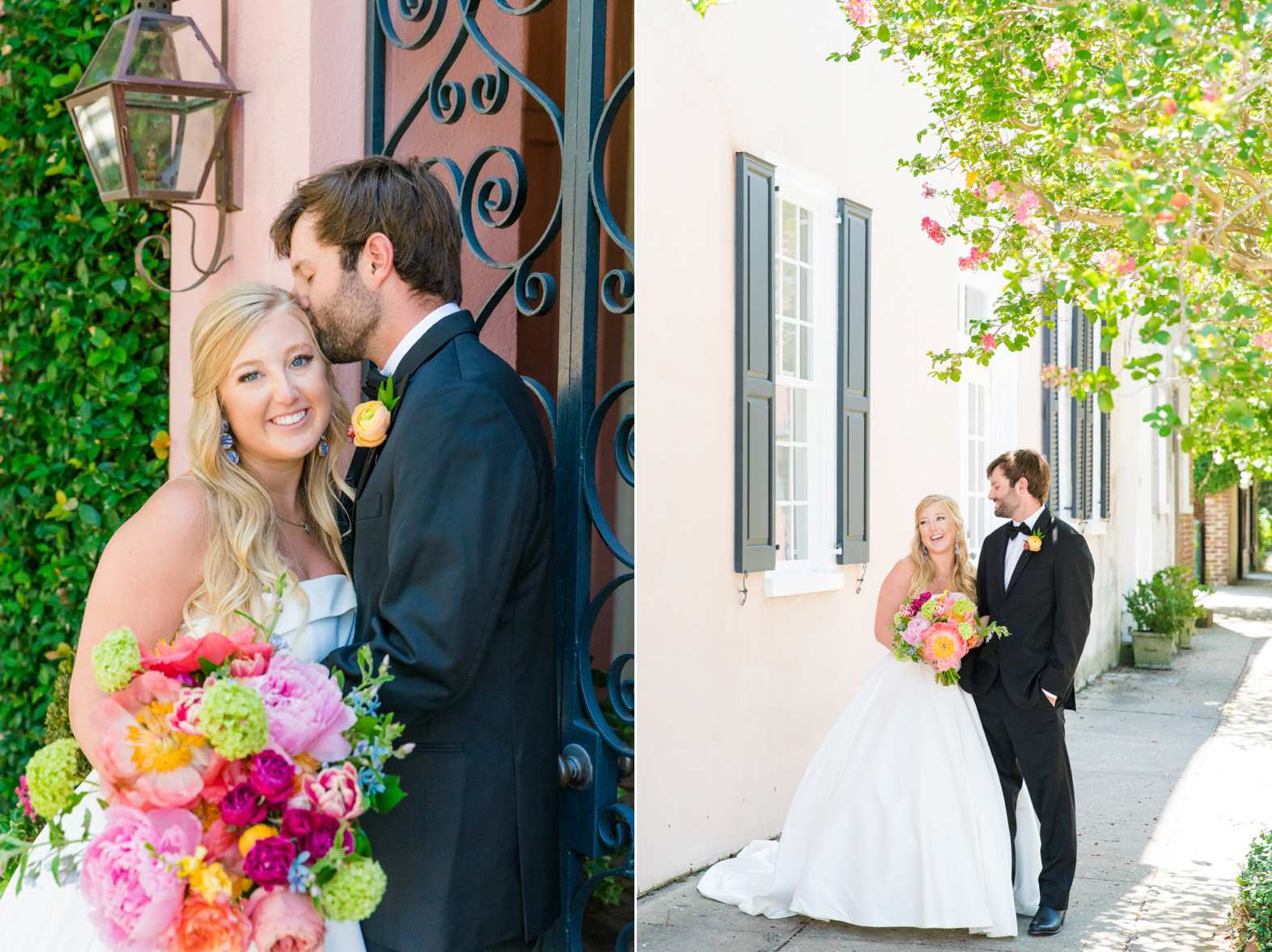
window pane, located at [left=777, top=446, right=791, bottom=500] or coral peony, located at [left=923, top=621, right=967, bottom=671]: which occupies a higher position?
window pane, located at [left=777, top=446, right=791, bottom=500]

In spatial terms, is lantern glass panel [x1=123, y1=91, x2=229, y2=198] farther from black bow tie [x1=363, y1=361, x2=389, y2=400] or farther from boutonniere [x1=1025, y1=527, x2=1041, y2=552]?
boutonniere [x1=1025, y1=527, x2=1041, y2=552]

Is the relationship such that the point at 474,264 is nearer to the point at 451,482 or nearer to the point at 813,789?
the point at 451,482

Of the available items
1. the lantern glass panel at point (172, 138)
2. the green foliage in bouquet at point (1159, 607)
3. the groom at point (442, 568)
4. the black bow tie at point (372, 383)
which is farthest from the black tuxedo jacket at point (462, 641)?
the green foliage in bouquet at point (1159, 607)

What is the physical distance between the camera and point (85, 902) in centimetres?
174

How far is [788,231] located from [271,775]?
3.15m

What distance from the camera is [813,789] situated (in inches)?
154

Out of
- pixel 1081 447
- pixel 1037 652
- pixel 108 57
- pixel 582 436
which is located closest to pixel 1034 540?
pixel 1037 652

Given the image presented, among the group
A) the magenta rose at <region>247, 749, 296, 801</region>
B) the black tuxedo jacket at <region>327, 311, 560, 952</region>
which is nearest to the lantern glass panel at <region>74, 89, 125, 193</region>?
the black tuxedo jacket at <region>327, 311, 560, 952</region>

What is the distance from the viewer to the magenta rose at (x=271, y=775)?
49.4 inches

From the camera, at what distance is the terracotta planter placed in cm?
877

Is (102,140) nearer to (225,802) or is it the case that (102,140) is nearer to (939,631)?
(225,802)

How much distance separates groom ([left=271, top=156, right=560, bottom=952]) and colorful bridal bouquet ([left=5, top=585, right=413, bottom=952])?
19 centimetres

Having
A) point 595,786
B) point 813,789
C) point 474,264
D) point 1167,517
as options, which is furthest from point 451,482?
point 1167,517

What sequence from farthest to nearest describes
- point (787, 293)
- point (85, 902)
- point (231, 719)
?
point (787, 293)
point (85, 902)
point (231, 719)
